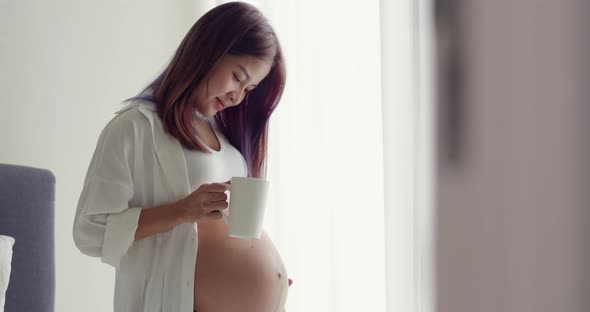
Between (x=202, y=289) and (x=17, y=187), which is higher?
(x=17, y=187)

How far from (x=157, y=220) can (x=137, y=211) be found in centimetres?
4

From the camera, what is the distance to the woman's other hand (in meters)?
1.00

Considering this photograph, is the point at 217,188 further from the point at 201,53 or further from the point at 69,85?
the point at 69,85

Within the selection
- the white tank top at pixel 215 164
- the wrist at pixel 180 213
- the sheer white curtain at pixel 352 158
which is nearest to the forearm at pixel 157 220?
the wrist at pixel 180 213

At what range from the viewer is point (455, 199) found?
0.86ft

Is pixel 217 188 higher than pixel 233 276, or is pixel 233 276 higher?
pixel 217 188

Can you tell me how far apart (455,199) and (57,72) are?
1.84 m

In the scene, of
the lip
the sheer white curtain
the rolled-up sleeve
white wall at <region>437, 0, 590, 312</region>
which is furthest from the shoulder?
white wall at <region>437, 0, 590, 312</region>

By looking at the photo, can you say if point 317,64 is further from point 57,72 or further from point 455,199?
point 455,199

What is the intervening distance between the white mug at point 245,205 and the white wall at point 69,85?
860 mm

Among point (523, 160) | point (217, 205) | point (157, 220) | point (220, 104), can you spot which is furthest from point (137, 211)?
point (523, 160)

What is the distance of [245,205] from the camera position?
972 millimetres

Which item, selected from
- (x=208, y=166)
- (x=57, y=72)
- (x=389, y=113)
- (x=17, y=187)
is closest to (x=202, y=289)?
(x=208, y=166)

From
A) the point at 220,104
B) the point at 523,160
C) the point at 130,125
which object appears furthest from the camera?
the point at 220,104
